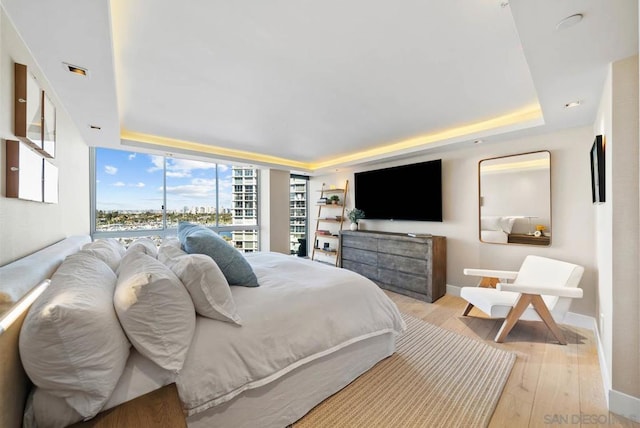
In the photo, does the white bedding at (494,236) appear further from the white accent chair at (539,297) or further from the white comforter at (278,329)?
the white comforter at (278,329)

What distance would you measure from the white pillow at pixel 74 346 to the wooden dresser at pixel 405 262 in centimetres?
341

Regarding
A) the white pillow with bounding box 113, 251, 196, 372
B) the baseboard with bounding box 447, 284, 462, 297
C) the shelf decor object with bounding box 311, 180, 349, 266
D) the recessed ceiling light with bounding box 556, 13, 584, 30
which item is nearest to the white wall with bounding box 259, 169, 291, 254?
the shelf decor object with bounding box 311, 180, 349, 266

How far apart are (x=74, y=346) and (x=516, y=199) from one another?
13.3 ft

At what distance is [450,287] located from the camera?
3.75m

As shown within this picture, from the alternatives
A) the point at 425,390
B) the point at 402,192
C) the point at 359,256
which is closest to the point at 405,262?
the point at 359,256

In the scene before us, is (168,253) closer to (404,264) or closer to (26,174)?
(26,174)

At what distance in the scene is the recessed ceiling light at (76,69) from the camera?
5.17 feet

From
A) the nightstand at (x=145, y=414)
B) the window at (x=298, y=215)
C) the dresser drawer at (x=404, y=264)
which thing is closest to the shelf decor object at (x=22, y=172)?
the nightstand at (x=145, y=414)

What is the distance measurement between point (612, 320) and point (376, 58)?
2326mm

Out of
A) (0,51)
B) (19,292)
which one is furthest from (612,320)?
(0,51)

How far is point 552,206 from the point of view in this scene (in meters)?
2.91

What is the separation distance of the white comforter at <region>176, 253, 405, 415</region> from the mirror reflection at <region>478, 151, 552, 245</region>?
7.17 ft

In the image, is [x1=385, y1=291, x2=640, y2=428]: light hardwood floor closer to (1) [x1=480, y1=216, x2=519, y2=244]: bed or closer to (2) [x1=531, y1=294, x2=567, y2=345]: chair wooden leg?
(2) [x1=531, y1=294, x2=567, y2=345]: chair wooden leg

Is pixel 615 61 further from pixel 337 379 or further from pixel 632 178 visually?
pixel 337 379
